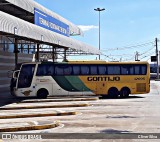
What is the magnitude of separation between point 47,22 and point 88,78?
9350mm

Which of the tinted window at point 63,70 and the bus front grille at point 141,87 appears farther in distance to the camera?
the bus front grille at point 141,87

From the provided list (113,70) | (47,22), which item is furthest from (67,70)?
(47,22)

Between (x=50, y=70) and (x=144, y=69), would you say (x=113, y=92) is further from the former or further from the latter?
(x=50, y=70)

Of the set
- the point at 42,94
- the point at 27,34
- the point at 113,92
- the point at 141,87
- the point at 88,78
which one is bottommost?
the point at 42,94

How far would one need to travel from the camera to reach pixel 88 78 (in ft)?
94.7

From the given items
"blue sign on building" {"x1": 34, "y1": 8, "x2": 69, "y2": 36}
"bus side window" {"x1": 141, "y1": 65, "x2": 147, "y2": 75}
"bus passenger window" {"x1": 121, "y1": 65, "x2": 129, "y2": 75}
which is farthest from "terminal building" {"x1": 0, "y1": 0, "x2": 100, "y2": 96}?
"bus side window" {"x1": 141, "y1": 65, "x2": 147, "y2": 75}

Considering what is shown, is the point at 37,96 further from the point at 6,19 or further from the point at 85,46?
the point at 85,46

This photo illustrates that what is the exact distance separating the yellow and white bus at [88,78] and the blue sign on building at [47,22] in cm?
574

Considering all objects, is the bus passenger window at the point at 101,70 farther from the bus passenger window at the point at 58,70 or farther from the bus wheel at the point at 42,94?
the bus wheel at the point at 42,94

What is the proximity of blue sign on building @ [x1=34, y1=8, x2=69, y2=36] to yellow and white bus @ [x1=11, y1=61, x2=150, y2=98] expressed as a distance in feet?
18.8

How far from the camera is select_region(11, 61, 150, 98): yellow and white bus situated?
28078mm

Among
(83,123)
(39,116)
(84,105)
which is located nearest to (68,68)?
(84,105)

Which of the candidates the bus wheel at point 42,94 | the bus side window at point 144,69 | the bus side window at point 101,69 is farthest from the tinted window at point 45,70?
the bus side window at point 144,69

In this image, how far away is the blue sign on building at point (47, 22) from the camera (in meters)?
32.6
